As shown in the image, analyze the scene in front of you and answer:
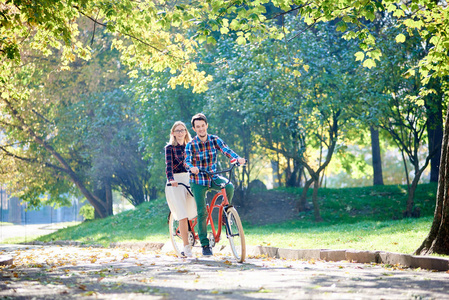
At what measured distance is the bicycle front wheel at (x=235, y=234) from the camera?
7.85 metres

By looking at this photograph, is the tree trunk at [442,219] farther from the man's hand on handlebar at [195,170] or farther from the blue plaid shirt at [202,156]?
the man's hand on handlebar at [195,170]

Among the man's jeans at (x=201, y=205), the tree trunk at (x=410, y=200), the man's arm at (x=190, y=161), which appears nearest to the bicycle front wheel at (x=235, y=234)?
the man's jeans at (x=201, y=205)

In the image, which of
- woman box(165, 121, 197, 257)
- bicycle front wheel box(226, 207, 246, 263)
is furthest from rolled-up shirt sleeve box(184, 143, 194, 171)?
bicycle front wheel box(226, 207, 246, 263)

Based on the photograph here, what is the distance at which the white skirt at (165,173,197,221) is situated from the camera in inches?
356

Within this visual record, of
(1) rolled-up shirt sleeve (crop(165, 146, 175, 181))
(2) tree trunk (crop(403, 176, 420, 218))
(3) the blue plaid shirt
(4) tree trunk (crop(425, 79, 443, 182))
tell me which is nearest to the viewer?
(3) the blue plaid shirt

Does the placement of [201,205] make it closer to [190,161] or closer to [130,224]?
[190,161]

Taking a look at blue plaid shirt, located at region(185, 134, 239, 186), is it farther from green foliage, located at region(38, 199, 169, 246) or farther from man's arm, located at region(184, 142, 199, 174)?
green foliage, located at region(38, 199, 169, 246)

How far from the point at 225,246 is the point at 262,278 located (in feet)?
17.0

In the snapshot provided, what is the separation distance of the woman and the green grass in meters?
2.43

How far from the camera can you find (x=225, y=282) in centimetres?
575

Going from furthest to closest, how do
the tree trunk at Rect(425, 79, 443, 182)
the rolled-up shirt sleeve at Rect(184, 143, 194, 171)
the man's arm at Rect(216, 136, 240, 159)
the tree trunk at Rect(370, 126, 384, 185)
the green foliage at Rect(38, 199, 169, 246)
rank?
the tree trunk at Rect(370, 126, 384, 185) < the green foliage at Rect(38, 199, 169, 246) < the tree trunk at Rect(425, 79, 443, 182) < the man's arm at Rect(216, 136, 240, 159) < the rolled-up shirt sleeve at Rect(184, 143, 194, 171)

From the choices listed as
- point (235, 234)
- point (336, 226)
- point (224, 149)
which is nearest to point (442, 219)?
point (235, 234)

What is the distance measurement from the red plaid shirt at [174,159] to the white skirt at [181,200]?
12 cm

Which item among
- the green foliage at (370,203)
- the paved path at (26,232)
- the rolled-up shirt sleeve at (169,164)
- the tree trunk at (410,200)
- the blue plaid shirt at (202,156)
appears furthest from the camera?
the paved path at (26,232)
